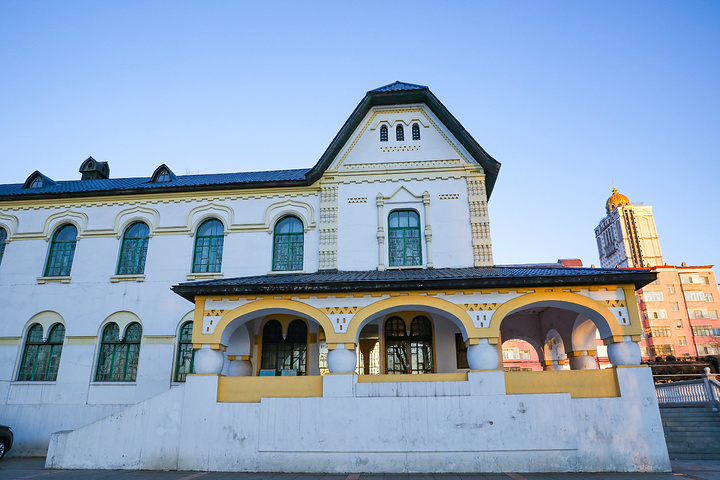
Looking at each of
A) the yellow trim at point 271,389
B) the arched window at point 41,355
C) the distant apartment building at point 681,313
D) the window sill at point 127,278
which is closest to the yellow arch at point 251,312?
the yellow trim at point 271,389

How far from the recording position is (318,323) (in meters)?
13.0

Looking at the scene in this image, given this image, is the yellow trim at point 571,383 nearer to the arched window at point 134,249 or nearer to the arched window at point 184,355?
the arched window at point 184,355

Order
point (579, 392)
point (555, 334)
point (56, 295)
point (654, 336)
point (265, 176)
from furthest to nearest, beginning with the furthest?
point (654, 336), point (265, 176), point (56, 295), point (555, 334), point (579, 392)

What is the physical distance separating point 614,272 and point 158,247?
14.6 meters

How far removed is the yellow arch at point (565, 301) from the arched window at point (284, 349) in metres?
6.28

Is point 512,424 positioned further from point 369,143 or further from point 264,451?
point 369,143

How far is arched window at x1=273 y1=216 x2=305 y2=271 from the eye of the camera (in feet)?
52.3

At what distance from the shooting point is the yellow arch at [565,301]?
11180 millimetres

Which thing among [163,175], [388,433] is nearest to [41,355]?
[163,175]

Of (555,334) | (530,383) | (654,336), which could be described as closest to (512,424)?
(530,383)

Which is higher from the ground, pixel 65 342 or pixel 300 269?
pixel 300 269

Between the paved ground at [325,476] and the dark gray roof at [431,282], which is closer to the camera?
the paved ground at [325,476]

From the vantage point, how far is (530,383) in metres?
11.0

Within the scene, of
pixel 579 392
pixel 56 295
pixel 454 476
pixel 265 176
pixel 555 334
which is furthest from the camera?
pixel 265 176
